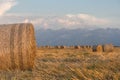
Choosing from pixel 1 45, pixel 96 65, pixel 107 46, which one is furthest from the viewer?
pixel 107 46

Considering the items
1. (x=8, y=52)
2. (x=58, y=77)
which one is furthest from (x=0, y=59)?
(x=58, y=77)

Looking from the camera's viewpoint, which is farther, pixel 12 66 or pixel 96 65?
pixel 12 66

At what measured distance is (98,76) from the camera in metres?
10.2

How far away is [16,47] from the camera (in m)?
14.0

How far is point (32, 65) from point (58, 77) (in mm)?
3334

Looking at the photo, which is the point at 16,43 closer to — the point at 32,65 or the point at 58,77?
the point at 32,65

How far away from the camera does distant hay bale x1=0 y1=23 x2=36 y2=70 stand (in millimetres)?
13844

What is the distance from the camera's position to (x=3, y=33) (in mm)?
14062

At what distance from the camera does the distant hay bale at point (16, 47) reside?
545 inches

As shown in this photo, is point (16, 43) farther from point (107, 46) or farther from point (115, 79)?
point (107, 46)

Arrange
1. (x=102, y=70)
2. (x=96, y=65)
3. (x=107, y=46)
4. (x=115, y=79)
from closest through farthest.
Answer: (x=115, y=79) < (x=102, y=70) < (x=96, y=65) < (x=107, y=46)

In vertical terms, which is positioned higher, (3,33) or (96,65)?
(3,33)

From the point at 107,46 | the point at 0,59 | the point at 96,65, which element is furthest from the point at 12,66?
the point at 107,46

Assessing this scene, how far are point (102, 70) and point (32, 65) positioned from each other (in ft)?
12.8
